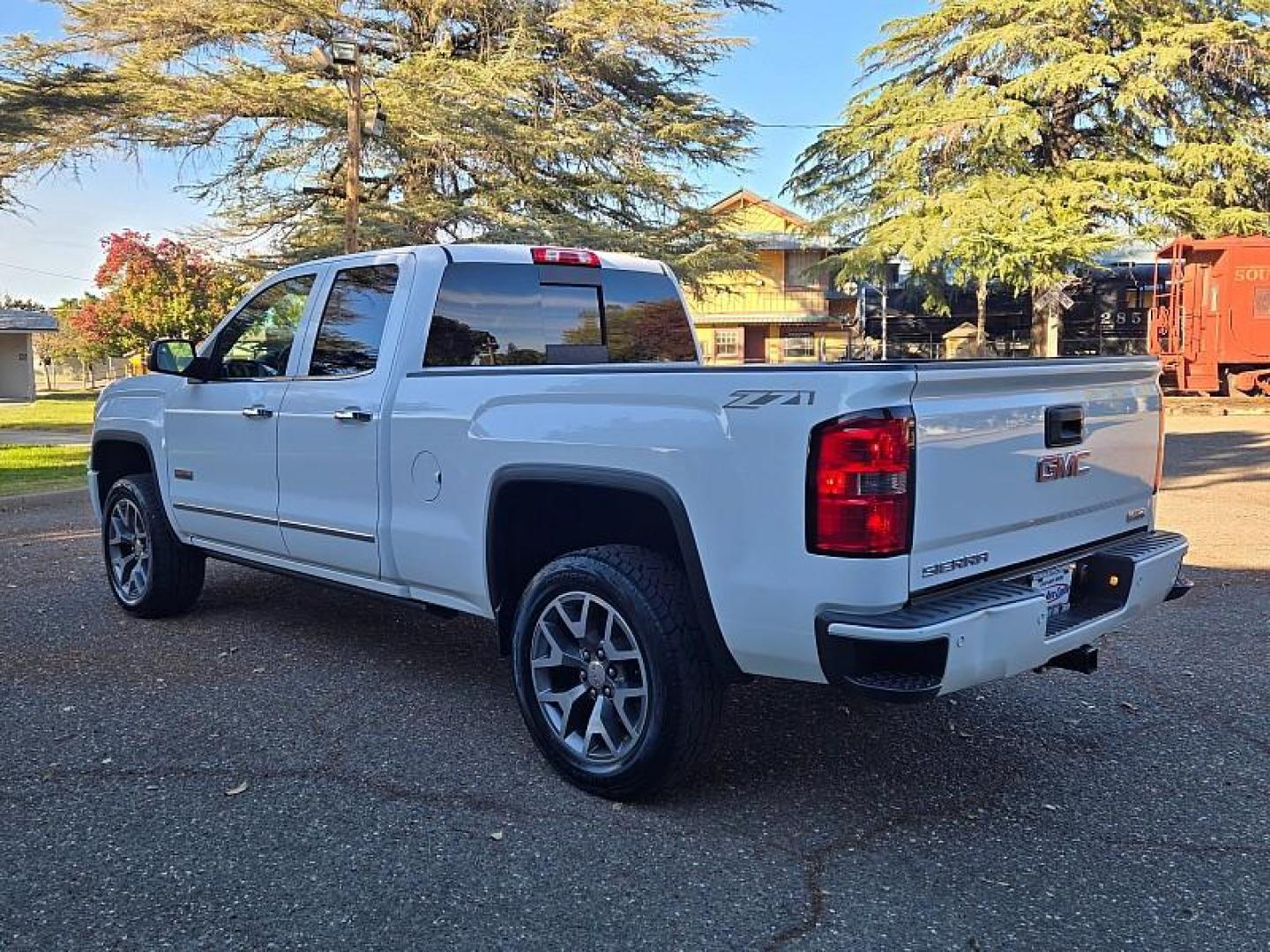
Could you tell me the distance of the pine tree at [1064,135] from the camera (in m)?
26.3

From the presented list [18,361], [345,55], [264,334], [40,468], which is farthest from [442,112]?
[18,361]

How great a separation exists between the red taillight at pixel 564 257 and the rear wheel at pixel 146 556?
8.53ft

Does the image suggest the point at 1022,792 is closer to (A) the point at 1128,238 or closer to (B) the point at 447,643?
(B) the point at 447,643

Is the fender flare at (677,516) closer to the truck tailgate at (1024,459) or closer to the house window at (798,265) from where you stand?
the truck tailgate at (1024,459)

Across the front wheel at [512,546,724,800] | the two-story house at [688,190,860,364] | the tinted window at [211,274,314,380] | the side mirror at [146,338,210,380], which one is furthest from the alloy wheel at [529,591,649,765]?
the two-story house at [688,190,860,364]

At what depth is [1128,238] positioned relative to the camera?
27.7 meters

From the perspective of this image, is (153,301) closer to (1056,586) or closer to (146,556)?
(146,556)

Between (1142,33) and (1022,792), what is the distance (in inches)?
1108

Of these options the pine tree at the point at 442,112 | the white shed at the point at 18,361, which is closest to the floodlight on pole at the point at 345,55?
the pine tree at the point at 442,112

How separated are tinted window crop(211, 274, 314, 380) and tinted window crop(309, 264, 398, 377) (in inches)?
10.0

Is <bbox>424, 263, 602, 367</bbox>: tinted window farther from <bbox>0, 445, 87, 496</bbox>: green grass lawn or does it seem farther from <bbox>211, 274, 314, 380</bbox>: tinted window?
<bbox>0, 445, 87, 496</bbox>: green grass lawn

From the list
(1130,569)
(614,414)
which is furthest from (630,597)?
(1130,569)

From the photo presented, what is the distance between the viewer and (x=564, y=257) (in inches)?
196

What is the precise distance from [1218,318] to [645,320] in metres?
21.3
